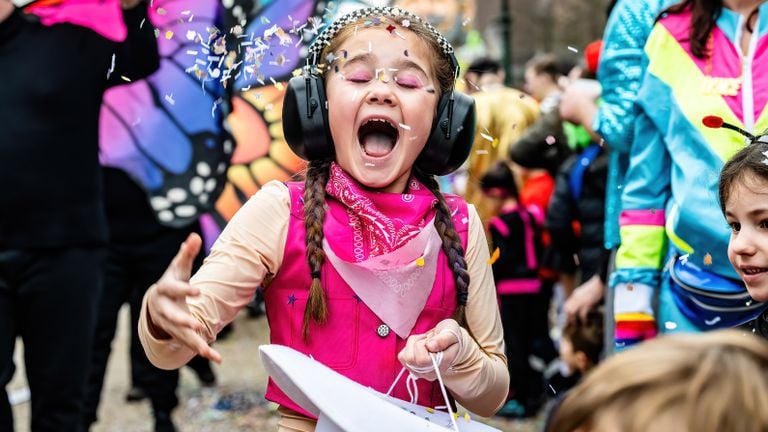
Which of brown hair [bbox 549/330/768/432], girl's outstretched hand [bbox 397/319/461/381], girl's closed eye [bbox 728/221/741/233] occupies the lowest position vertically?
girl's outstretched hand [bbox 397/319/461/381]

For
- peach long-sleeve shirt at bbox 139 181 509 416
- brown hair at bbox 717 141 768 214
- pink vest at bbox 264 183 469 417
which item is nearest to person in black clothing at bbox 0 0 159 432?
peach long-sleeve shirt at bbox 139 181 509 416

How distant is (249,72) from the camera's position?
2.84 metres

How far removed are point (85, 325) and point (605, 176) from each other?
2700 mm

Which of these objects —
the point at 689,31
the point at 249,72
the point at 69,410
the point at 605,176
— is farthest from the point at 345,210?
the point at 605,176

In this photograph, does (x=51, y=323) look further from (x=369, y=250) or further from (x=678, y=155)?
(x=678, y=155)

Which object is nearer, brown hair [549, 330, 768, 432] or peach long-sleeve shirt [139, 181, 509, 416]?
brown hair [549, 330, 768, 432]

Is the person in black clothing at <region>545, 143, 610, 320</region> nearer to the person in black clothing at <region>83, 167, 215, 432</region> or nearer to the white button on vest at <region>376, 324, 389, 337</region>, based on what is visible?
the person in black clothing at <region>83, 167, 215, 432</region>

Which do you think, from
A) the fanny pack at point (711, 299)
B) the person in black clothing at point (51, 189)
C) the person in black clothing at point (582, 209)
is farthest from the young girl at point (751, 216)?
the person in black clothing at point (582, 209)

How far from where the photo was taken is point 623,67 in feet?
11.8

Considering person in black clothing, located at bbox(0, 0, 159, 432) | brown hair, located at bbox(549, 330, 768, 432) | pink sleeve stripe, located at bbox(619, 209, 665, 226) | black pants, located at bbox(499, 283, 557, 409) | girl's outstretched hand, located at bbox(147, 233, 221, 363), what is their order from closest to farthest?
1. brown hair, located at bbox(549, 330, 768, 432)
2. girl's outstretched hand, located at bbox(147, 233, 221, 363)
3. pink sleeve stripe, located at bbox(619, 209, 665, 226)
4. person in black clothing, located at bbox(0, 0, 159, 432)
5. black pants, located at bbox(499, 283, 557, 409)

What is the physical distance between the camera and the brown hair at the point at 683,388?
134 cm

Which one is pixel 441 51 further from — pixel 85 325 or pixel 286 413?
pixel 85 325

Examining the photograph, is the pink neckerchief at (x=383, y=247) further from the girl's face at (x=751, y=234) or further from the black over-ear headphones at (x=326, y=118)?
the girl's face at (x=751, y=234)

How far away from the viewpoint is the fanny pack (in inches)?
122
